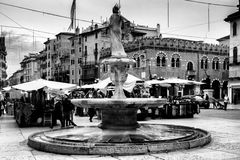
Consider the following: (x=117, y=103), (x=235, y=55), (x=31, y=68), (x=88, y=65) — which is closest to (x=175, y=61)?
(x=235, y=55)

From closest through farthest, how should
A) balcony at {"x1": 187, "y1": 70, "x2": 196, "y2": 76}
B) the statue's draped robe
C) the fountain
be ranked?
1. the fountain
2. the statue's draped robe
3. balcony at {"x1": 187, "y1": 70, "x2": 196, "y2": 76}

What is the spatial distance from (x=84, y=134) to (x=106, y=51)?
4651cm

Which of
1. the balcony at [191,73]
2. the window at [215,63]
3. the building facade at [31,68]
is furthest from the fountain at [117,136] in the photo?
the building facade at [31,68]

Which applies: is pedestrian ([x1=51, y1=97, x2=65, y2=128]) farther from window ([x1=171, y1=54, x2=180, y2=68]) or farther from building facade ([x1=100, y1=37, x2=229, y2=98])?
window ([x1=171, y1=54, x2=180, y2=68])

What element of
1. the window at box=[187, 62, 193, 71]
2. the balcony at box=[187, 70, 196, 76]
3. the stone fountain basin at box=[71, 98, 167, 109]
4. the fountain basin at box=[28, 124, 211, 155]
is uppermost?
the window at box=[187, 62, 193, 71]

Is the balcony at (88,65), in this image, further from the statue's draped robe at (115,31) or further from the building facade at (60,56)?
the statue's draped robe at (115,31)

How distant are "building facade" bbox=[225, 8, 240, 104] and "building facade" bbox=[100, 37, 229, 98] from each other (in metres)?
7.40

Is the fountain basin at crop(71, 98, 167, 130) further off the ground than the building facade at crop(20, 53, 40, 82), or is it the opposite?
the building facade at crop(20, 53, 40, 82)

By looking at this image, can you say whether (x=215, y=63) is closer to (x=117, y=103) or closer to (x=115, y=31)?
(x=115, y=31)

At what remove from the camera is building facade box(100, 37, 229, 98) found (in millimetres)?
45062

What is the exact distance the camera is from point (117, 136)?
909cm

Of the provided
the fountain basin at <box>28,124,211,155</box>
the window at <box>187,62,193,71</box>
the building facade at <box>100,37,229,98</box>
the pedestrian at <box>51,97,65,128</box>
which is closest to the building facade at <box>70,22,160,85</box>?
the building facade at <box>100,37,229,98</box>

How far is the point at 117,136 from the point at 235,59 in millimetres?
35057

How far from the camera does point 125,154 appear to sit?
7.36 meters
